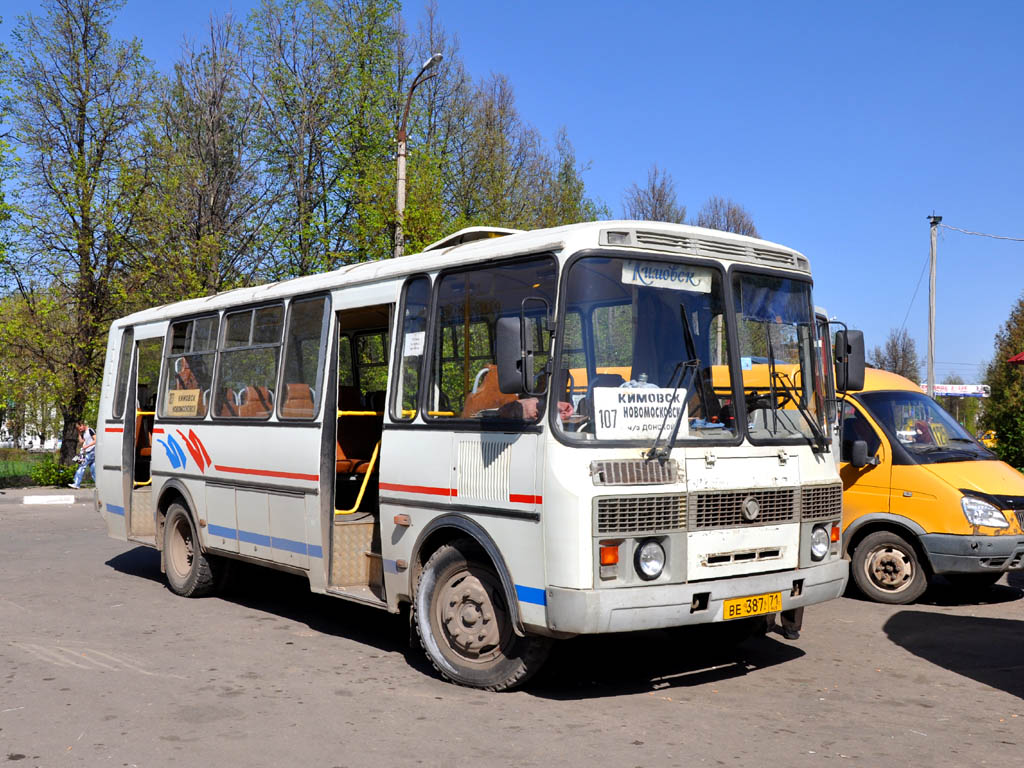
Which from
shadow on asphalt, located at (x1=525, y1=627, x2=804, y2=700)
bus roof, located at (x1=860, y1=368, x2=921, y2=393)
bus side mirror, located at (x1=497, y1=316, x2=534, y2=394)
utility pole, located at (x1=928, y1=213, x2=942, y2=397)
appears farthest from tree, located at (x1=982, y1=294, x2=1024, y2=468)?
bus side mirror, located at (x1=497, y1=316, x2=534, y2=394)

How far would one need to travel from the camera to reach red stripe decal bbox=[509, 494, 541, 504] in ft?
20.1

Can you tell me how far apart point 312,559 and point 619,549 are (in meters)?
3.18

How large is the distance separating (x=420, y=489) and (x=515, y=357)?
158 centimetres

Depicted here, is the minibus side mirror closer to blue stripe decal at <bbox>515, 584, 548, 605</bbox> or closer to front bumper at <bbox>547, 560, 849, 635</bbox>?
front bumper at <bbox>547, 560, 849, 635</bbox>

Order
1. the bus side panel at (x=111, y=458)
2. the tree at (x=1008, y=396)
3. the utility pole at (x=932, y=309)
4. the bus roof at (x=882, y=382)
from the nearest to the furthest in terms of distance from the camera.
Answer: the bus roof at (x=882, y=382), the bus side panel at (x=111, y=458), the tree at (x=1008, y=396), the utility pole at (x=932, y=309)

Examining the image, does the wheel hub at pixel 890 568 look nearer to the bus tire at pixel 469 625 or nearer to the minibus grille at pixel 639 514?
the minibus grille at pixel 639 514

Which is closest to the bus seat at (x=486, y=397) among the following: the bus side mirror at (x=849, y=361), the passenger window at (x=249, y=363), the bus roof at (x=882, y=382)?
the bus side mirror at (x=849, y=361)

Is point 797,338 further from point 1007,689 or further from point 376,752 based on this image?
point 376,752

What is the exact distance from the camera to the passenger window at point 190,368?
10.2 meters

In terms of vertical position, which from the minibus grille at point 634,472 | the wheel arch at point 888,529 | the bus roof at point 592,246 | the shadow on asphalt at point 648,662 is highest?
the bus roof at point 592,246

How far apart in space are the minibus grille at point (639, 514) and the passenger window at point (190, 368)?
17.4 ft

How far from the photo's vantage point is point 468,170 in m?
30.5

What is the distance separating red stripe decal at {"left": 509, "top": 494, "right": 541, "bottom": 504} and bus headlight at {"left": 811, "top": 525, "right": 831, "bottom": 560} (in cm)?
205

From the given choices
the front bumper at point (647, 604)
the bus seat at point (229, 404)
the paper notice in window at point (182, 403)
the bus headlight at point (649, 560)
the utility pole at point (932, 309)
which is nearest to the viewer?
the front bumper at point (647, 604)
